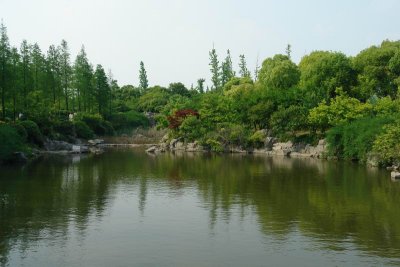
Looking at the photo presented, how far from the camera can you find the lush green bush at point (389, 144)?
Answer: 35.6 metres

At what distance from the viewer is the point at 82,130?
6925cm

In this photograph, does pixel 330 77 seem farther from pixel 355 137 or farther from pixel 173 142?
pixel 173 142

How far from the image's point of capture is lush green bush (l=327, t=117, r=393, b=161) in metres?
41.2

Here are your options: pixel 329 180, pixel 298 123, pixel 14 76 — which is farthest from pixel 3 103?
pixel 329 180

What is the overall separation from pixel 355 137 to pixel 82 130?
39.7 meters

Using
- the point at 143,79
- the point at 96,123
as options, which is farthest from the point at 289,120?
the point at 143,79

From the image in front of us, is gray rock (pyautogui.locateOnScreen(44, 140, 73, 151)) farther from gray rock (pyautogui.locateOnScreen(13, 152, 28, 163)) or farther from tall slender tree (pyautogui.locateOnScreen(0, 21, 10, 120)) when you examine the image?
gray rock (pyautogui.locateOnScreen(13, 152, 28, 163))

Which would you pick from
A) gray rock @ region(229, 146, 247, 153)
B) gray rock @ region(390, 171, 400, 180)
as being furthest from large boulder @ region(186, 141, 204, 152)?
gray rock @ region(390, 171, 400, 180)

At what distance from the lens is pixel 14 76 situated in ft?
177

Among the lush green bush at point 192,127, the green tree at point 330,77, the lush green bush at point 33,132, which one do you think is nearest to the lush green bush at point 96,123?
the lush green bush at point 33,132

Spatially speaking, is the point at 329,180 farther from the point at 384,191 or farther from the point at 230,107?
the point at 230,107

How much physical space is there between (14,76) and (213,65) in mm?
51796

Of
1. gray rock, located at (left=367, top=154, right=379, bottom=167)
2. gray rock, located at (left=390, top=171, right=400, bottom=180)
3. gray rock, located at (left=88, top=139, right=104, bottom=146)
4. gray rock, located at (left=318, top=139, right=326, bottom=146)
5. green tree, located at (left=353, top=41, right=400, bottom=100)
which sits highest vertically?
green tree, located at (left=353, top=41, right=400, bottom=100)

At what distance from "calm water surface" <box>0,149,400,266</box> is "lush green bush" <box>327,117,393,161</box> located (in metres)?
5.79
